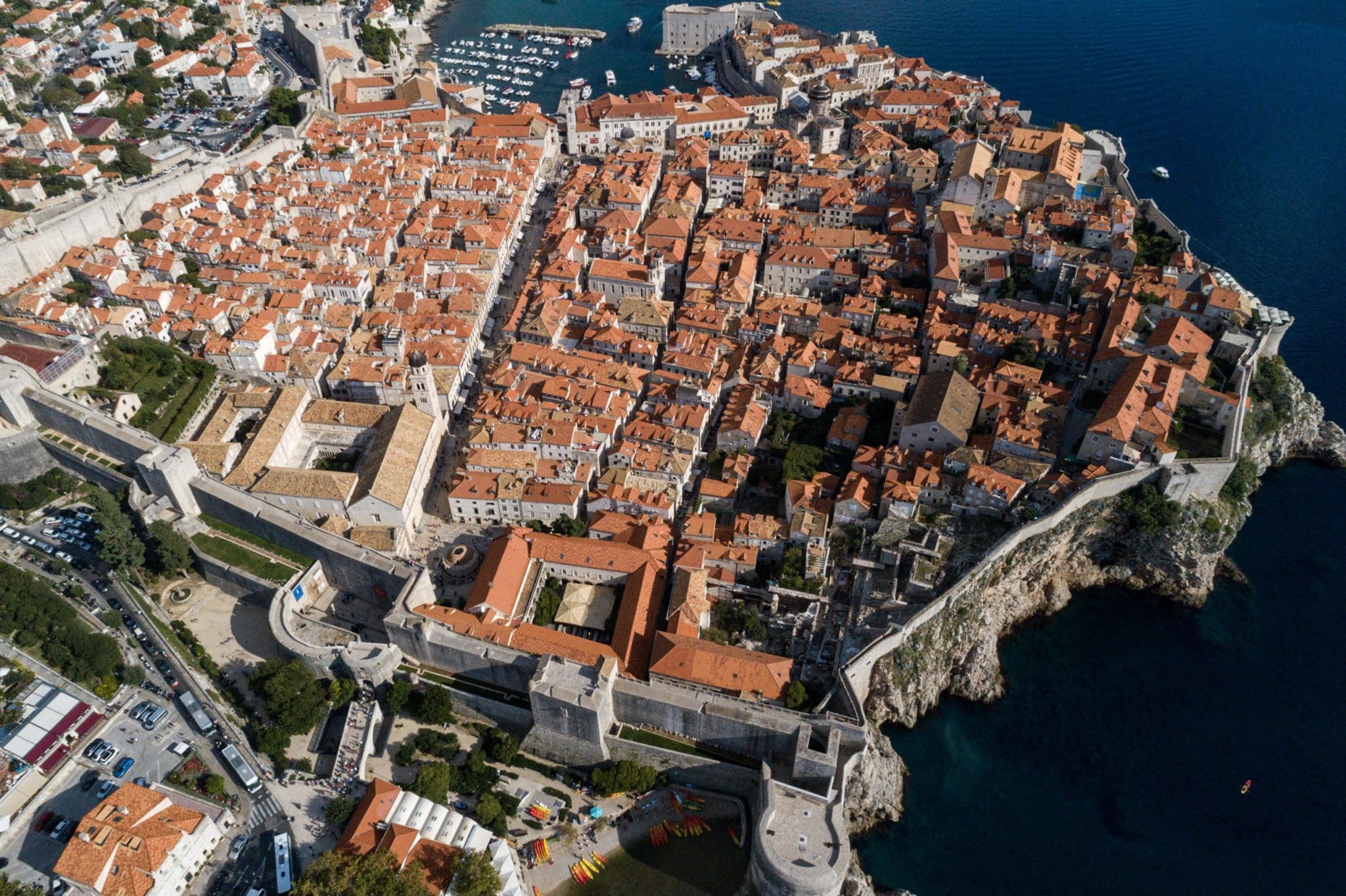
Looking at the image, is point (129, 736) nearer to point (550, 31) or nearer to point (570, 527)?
point (570, 527)

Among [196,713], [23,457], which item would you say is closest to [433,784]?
[196,713]

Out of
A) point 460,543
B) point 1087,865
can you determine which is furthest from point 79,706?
point 1087,865

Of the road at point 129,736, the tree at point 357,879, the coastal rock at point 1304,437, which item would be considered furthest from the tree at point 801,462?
the road at point 129,736

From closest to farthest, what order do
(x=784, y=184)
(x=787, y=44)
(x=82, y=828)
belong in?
(x=82, y=828)
(x=784, y=184)
(x=787, y=44)

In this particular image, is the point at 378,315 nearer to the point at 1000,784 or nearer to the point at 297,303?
the point at 297,303

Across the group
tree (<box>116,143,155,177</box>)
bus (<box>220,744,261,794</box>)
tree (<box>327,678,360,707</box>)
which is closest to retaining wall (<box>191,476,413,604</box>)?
tree (<box>327,678,360,707</box>)

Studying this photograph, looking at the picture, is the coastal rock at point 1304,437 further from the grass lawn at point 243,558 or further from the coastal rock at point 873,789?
the grass lawn at point 243,558
